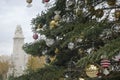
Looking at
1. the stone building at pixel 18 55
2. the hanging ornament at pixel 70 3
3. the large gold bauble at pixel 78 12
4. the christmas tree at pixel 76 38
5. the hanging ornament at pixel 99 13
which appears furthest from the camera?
the stone building at pixel 18 55

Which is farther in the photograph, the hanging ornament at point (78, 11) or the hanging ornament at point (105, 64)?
the hanging ornament at point (78, 11)

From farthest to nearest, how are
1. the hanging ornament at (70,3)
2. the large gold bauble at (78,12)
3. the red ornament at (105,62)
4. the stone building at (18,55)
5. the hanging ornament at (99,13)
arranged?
the stone building at (18,55) → the hanging ornament at (70,3) → the large gold bauble at (78,12) → the hanging ornament at (99,13) → the red ornament at (105,62)

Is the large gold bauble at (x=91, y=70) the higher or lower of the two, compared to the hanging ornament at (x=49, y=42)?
lower

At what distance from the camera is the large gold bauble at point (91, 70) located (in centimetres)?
429

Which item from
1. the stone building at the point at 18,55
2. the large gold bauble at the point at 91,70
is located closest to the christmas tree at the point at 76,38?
the large gold bauble at the point at 91,70

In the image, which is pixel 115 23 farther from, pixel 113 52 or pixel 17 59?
pixel 17 59

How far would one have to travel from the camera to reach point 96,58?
368 centimetres

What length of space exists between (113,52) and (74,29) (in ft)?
2.89

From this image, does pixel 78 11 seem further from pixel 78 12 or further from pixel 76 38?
pixel 76 38

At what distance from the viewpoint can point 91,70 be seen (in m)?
4.31

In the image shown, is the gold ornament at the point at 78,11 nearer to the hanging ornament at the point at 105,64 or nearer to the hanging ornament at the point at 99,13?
the hanging ornament at the point at 99,13

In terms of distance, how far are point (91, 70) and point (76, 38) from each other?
34 centimetres

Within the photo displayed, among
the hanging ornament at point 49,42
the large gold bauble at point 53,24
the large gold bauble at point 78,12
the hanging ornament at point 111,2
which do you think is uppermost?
the hanging ornament at point 111,2

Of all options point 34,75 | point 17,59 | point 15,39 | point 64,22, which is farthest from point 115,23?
point 15,39
